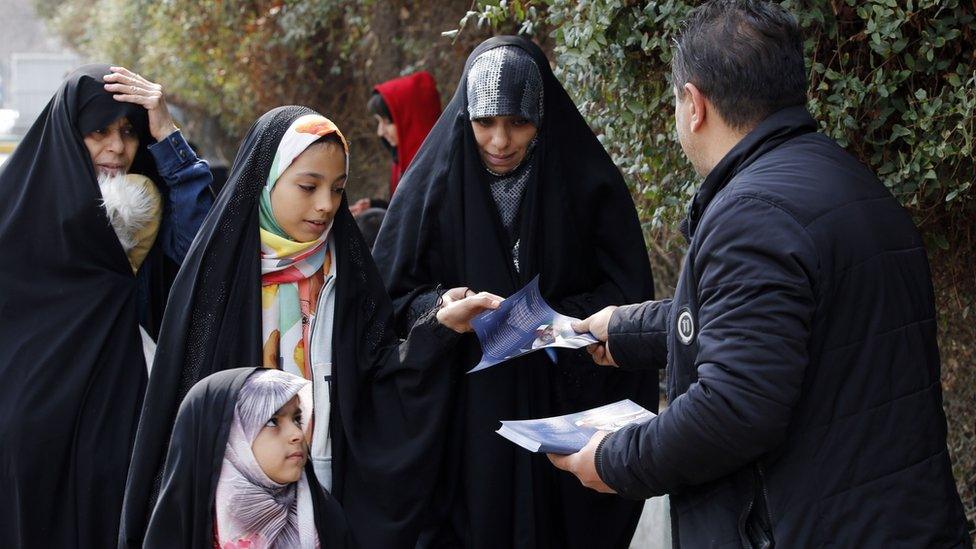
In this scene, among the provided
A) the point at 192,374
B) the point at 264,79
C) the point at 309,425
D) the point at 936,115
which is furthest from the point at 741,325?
the point at 264,79

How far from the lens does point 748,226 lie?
217 centimetres

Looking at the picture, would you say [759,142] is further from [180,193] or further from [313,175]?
[180,193]

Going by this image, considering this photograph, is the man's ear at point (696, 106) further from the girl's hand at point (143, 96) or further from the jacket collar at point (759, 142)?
the girl's hand at point (143, 96)

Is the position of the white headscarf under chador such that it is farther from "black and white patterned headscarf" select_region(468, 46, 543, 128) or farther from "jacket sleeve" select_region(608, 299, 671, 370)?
"black and white patterned headscarf" select_region(468, 46, 543, 128)

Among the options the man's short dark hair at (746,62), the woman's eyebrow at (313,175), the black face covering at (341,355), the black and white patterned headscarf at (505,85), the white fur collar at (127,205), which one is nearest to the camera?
the man's short dark hair at (746,62)

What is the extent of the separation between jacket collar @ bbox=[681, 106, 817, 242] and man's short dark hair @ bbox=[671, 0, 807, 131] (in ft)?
0.10

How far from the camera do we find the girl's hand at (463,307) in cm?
317

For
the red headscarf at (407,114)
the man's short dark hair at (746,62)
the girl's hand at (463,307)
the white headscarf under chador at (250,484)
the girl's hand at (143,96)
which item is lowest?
the white headscarf under chador at (250,484)

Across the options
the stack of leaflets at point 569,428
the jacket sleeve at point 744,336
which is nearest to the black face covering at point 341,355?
the stack of leaflets at point 569,428

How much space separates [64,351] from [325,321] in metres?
0.82

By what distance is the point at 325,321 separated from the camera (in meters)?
3.24

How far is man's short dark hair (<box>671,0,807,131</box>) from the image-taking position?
2.32 metres

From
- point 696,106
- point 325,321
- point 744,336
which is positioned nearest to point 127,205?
point 325,321

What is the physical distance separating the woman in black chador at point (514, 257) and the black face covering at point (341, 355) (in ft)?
0.53
